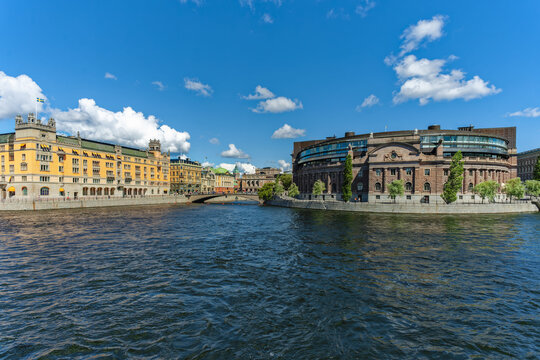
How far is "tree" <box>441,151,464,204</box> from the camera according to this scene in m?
82.9

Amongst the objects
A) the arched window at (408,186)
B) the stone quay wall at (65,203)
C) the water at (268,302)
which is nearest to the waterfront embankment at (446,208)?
the arched window at (408,186)

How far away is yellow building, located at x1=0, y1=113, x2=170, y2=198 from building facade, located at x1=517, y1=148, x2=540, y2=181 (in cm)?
26039

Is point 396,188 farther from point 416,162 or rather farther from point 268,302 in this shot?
point 268,302

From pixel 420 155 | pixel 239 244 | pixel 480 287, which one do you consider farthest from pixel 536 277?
pixel 420 155

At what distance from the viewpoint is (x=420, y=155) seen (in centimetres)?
9256

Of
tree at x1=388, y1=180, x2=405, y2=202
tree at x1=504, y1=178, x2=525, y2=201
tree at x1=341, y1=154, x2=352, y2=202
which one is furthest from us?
tree at x1=341, y1=154, x2=352, y2=202

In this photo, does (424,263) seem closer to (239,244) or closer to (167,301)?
(239,244)

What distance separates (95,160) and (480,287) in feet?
439

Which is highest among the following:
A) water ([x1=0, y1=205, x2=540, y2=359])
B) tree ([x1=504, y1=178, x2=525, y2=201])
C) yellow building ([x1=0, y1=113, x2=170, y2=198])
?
yellow building ([x1=0, y1=113, x2=170, y2=198])

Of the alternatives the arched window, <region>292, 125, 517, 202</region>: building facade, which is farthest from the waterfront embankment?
the arched window

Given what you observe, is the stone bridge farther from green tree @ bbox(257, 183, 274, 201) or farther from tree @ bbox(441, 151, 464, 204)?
tree @ bbox(441, 151, 464, 204)

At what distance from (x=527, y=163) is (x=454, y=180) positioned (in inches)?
6515

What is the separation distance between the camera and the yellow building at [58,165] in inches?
3538

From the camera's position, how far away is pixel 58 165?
9769cm
